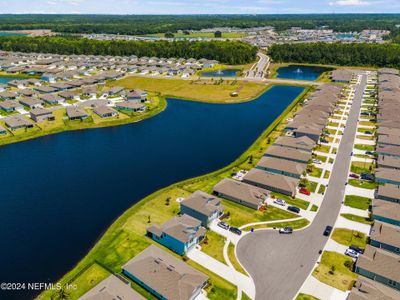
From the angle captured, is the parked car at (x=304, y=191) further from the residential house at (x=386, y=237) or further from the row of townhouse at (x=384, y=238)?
the residential house at (x=386, y=237)

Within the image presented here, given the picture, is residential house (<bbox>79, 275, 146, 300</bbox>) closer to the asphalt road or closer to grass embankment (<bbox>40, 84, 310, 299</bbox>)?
grass embankment (<bbox>40, 84, 310, 299</bbox>)

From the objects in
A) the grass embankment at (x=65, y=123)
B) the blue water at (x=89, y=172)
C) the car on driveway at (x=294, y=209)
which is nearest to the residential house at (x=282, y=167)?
the blue water at (x=89, y=172)

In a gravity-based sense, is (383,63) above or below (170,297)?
above

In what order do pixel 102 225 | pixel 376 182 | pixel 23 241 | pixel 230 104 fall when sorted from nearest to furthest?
pixel 23 241, pixel 102 225, pixel 376 182, pixel 230 104

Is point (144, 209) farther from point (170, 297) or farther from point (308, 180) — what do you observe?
point (308, 180)

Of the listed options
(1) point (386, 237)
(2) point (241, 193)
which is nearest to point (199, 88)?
(2) point (241, 193)

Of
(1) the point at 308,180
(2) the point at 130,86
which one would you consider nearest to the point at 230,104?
(2) the point at 130,86
